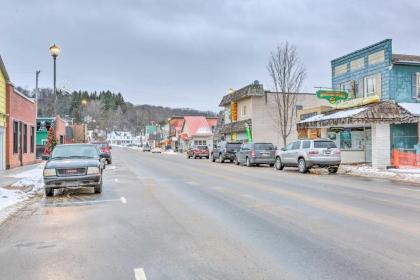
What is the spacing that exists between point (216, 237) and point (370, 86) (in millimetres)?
26467

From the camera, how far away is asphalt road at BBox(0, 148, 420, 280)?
5949 millimetres

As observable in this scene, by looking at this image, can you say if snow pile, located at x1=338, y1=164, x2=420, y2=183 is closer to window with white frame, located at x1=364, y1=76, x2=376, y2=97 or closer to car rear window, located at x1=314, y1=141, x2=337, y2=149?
car rear window, located at x1=314, y1=141, x2=337, y2=149

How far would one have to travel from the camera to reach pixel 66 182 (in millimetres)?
14188

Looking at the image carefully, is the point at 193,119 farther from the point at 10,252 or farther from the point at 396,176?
the point at 10,252

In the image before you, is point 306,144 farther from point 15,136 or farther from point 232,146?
point 15,136

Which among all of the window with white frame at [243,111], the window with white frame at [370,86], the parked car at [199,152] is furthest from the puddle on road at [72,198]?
the window with white frame at [243,111]

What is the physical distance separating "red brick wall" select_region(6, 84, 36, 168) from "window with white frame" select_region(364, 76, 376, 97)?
75.1ft

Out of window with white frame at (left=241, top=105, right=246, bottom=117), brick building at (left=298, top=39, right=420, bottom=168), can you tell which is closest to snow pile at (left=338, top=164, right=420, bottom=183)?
brick building at (left=298, top=39, right=420, bottom=168)

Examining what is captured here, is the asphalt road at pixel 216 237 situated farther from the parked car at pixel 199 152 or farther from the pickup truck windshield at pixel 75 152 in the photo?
the parked car at pixel 199 152

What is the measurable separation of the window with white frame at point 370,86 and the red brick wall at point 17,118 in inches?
901

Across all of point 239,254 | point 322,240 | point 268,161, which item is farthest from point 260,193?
point 268,161

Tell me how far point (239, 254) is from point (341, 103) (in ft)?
93.4

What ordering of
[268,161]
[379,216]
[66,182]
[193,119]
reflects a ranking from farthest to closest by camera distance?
[193,119] → [268,161] → [66,182] → [379,216]

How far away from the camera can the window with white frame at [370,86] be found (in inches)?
1227
